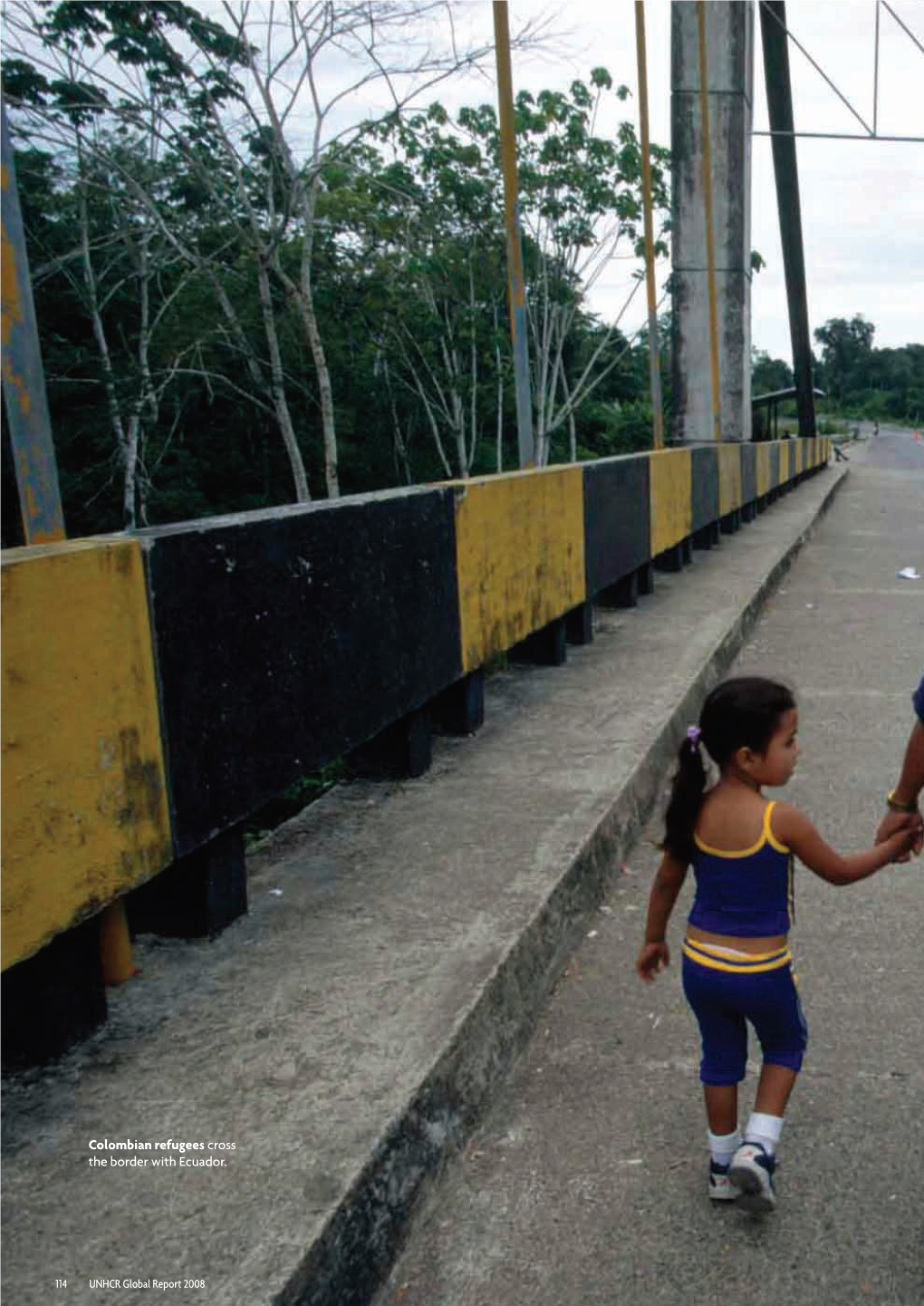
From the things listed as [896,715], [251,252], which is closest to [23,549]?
[896,715]

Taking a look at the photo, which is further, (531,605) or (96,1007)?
(531,605)

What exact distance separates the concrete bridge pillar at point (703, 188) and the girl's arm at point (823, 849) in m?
13.3

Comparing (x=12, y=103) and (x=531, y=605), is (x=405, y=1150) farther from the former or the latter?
(x=12, y=103)

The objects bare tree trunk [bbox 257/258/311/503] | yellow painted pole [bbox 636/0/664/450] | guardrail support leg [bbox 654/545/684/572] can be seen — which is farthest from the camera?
bare tree trunk [bbox 257/258/311/503]

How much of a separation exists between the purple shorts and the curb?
0.46 m

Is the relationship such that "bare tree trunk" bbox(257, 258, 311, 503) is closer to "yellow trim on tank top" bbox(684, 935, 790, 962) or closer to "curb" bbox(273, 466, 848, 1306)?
"curb" bbox(273, 466, 848, 1306)

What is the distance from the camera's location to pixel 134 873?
2482mm

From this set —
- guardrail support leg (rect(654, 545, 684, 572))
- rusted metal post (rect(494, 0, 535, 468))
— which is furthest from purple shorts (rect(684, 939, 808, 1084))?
guardrail support leg (rect(654, 545, 684, 572))

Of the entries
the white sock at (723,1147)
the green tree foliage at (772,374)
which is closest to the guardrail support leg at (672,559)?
the white sock at (723,1147)

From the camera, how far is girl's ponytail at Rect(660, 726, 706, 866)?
7.38 feet

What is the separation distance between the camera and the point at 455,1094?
2.41 m

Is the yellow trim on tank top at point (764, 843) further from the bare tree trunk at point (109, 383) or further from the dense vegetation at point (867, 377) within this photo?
the dense vegetation at point (867, 377)

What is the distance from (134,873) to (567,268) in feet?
99.9

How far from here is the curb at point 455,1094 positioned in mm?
1910
